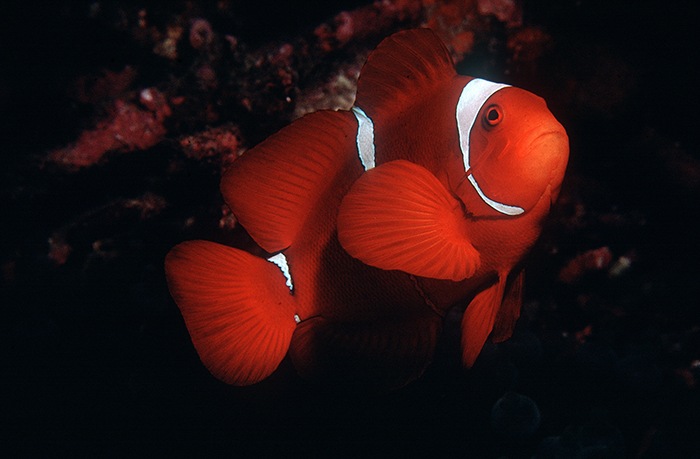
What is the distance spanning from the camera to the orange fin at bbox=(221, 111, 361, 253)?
1.01 m

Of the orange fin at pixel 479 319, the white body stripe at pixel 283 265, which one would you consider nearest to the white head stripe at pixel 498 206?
the orange fin at pixel 479 319

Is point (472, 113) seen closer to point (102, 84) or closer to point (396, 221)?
point (396, 221)

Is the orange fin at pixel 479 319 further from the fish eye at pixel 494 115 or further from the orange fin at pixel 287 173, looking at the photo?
the orange fin at pixel 287 173

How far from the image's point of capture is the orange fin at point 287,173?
3.31 feet

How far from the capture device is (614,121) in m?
1.61

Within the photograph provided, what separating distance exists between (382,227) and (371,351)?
20.2 inches

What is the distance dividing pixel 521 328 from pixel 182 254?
180 cm

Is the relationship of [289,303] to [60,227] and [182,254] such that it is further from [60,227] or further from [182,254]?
[60,227]

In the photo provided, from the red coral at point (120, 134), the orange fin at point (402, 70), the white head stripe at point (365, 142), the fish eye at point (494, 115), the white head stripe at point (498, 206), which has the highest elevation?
the orange fin at point (402, 70)

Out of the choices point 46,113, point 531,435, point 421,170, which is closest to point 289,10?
point 46,113

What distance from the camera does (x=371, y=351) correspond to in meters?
1.15

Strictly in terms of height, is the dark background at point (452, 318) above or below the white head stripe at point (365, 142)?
below

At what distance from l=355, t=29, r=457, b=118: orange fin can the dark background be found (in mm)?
784

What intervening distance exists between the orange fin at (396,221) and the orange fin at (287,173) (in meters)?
0.20
